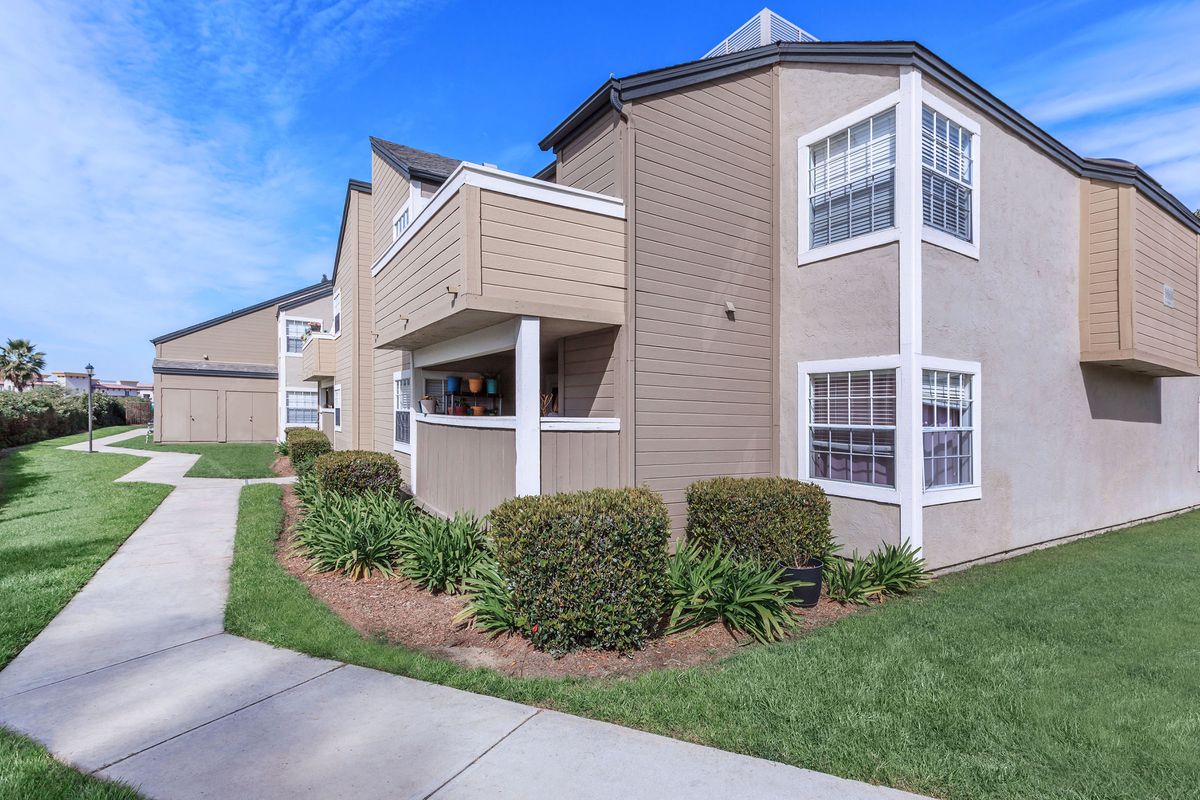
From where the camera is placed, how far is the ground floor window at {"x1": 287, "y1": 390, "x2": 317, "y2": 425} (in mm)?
22906

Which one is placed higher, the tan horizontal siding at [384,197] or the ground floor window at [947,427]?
the tan horizontal siding at [384,197]

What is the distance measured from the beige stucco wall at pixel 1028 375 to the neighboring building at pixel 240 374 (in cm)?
2248

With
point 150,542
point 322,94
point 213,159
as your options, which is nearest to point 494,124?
point 322,94

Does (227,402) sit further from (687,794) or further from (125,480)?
(687,794)

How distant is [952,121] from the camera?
701cm

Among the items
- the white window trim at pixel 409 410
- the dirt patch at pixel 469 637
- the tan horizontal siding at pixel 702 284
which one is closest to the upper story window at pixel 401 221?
the white window trim at pixel 409 410

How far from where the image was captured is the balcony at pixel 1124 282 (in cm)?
879

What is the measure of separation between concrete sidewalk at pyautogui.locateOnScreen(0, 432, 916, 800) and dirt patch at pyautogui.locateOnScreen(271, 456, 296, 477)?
34.6 feet

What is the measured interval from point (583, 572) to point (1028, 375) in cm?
747

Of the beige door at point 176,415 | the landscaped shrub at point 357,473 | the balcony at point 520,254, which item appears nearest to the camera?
the balcony at point 520,254

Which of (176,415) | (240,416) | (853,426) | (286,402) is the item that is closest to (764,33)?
(853,426)

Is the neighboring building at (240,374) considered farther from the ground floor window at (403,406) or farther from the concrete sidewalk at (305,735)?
the concrete sidewalk at (305,735)

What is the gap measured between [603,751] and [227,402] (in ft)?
92.8

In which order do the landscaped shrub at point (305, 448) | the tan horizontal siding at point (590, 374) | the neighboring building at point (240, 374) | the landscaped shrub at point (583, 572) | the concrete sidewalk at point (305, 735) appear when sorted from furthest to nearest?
the neighboring building at point (240, 374)
the landscaped shrub at point (305, 448)
the tan horizontal siding at point (590, 374)
the landscaped shrub at point (583, 572)
the concrete sidewalk at point (305, 735)
